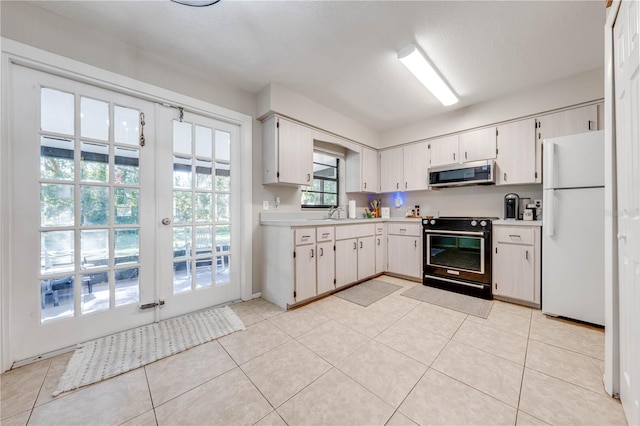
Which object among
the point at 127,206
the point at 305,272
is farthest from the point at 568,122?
the point at 127,206

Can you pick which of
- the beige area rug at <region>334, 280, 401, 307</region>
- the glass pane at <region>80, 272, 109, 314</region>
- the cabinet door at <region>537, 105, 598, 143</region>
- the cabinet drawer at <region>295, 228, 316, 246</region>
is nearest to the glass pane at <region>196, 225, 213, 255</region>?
the glass pane at <region>80, 272, 109, 314</region>

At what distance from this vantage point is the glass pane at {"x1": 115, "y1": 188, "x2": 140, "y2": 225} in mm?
2098

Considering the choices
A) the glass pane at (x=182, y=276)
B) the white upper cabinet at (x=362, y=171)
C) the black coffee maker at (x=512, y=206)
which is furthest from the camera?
the white upper cabinet at (x=362, y=171)

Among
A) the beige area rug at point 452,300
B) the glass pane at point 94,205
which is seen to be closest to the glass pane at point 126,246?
the glass pane at point 94,205

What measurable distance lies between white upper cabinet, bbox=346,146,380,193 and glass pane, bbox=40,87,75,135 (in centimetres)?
342

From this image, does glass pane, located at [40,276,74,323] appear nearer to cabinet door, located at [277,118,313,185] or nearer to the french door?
the french door

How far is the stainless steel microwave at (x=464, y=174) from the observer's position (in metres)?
3.05

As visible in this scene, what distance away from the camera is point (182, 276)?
246cm

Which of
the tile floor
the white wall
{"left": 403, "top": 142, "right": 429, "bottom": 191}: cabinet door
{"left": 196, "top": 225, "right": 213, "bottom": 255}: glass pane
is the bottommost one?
the tile floor

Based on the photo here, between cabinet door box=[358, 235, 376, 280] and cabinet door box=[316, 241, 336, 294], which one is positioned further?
cabinet door box=[358, 235, 376, 280]

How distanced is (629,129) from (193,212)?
3220 millimetres

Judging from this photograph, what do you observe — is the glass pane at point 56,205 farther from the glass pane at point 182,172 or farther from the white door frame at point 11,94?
the glass pane at point 182,172

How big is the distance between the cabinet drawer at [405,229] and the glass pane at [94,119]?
3641 mm

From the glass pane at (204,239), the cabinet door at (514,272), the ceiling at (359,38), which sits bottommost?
the cabinet door at (514,272)
